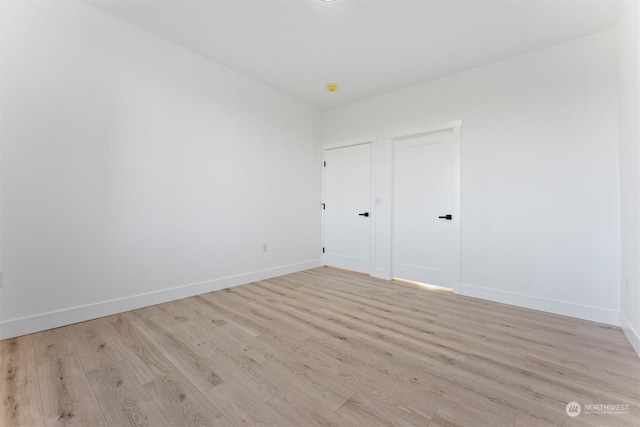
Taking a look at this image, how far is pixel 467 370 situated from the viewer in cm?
166

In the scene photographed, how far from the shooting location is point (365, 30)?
254 cm

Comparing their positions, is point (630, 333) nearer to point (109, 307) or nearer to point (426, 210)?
point (426, 210)

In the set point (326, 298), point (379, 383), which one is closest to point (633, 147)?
point (379, 383)

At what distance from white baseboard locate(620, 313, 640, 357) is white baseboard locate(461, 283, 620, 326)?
11 centimetres

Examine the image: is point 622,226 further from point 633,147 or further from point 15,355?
point 15,355

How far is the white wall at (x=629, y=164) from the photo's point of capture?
1.89 m

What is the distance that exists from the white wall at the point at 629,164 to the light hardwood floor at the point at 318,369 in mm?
314

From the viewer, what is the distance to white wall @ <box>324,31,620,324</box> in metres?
2.45

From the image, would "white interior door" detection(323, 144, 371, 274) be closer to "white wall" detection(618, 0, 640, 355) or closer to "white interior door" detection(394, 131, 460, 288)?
"white interior door" detection(394, 131, 460, 288)

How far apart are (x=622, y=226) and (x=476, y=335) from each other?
1.64m

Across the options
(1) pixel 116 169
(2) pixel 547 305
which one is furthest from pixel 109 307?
(2) pixel 547 305
